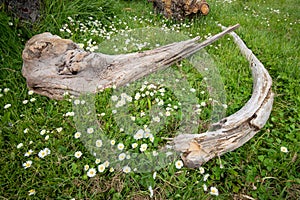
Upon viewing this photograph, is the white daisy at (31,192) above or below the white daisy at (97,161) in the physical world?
below

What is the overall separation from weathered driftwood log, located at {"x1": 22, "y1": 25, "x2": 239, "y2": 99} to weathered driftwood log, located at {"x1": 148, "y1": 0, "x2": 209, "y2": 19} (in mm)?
1961

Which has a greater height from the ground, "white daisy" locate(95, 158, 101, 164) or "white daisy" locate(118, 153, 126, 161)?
"white daisy" locate(118, 153, 126, 161)

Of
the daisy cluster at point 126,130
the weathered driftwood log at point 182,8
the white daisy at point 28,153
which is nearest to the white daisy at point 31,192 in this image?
the daisy cluster at point 126,130

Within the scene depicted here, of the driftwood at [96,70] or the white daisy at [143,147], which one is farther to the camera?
the driftwood at [96,70]

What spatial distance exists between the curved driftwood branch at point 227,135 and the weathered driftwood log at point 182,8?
2633 mm

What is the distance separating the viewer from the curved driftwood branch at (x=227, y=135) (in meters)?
2.21

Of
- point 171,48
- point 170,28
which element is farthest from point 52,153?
point 170,28

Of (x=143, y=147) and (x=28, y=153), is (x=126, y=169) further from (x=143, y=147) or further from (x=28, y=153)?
(x=28, y=153)

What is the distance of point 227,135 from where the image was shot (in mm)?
2332

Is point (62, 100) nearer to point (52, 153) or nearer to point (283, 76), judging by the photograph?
point (52, 153)

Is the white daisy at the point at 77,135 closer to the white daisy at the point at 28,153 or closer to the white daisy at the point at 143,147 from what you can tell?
the white daisy at the point at 28,153

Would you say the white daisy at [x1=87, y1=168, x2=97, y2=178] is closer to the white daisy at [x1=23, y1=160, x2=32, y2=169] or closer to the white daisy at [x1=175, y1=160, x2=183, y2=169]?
the white daisy at [x1=23, y1=160, x2=32, y2=169]

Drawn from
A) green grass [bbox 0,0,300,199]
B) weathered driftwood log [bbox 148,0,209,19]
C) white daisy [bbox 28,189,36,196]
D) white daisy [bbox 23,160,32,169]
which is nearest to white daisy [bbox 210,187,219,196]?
green grass [bbox 0,0,300,199]

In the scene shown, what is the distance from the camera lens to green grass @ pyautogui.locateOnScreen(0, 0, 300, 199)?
2.05 meters
